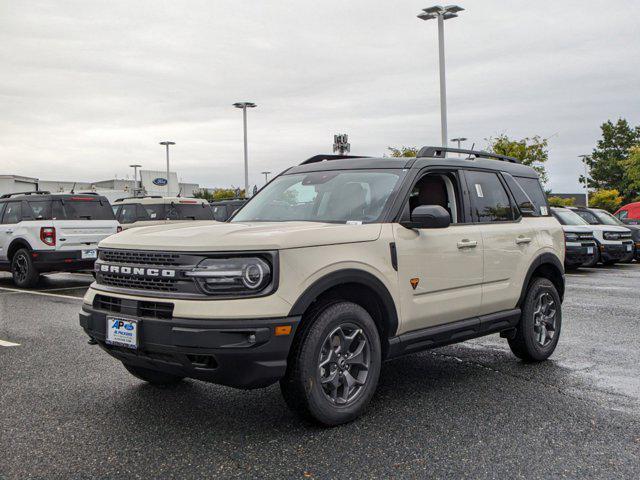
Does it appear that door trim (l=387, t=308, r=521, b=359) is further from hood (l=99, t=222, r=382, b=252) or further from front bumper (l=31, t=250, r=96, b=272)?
front bumper (l=31, t=250, r=96, b=272)

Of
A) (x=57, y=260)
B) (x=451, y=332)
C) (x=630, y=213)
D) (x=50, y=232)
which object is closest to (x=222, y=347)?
(x=451, y=332)

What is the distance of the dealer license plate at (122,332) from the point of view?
414 cm

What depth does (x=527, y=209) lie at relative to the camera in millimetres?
6344

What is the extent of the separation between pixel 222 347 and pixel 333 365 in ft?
2.70

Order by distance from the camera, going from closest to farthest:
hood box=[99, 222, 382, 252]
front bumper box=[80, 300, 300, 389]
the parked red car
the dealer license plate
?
front bumper box=[80, 300, 300, 389], hood box=[99, 222, 382, 252], the dealer license plate, the parked red car

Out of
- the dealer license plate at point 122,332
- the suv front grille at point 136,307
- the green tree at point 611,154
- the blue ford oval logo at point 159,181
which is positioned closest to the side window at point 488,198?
the suv front grille at point 136,307

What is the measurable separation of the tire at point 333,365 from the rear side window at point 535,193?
9.01ft

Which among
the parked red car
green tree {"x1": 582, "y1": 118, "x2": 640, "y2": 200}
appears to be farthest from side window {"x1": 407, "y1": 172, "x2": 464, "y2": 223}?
green tree {"x1": 582, "y1": 118, "x2": 640, "y2": 200}

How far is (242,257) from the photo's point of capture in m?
4.01

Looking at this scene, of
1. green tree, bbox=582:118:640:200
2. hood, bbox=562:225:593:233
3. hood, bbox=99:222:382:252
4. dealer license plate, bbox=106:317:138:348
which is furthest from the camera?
green tree, bbox=582:118:640:200

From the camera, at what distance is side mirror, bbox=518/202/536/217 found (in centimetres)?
626

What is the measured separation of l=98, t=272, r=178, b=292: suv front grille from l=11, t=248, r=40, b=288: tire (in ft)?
29.8

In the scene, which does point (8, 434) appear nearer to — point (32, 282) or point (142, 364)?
point (142, 364)

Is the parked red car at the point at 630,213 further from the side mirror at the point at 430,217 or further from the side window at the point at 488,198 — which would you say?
the side mirror at the point at 430,217
